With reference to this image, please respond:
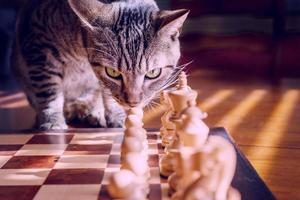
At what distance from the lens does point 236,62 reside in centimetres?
348

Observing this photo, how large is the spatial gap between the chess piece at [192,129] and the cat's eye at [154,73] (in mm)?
618

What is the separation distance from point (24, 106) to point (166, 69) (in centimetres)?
90

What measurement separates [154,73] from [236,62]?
2.25 meters

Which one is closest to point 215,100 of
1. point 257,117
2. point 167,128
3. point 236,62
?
point 257,117

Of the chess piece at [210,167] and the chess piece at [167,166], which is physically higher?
the chess piece at [210,167]

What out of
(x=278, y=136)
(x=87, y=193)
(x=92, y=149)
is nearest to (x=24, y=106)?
(x=92, y=149)

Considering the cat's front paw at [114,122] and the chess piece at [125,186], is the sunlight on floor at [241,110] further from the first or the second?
the chess piece at [125,186]

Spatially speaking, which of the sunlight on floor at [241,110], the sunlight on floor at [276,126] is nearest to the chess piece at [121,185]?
the sunlight on floor at [276,126]

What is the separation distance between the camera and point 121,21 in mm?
1368

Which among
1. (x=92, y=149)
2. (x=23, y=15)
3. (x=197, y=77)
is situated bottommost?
(x=197, y=77)

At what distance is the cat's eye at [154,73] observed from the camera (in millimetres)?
1322

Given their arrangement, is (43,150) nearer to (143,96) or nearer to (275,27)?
(143,96)

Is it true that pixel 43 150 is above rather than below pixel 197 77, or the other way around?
above

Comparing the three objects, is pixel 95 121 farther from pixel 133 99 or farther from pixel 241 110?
pixel 241 110
